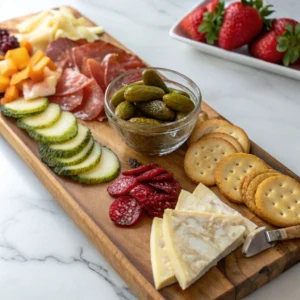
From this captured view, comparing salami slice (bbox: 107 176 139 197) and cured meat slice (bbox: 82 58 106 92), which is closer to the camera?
salami slice (bbox: 107 176 139 197)

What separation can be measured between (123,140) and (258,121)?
1.77ft

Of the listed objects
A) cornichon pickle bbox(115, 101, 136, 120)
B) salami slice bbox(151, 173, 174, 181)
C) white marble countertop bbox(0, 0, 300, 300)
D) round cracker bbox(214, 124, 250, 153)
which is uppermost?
cornichon pickle bbox(115, 101, 136, 120)

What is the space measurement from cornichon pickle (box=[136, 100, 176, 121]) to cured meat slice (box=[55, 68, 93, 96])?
0.35 meters

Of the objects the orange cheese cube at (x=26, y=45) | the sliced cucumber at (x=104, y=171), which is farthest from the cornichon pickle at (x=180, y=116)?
the orange cheese cube at (x=26, y=45)

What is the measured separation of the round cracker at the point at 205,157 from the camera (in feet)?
5.39

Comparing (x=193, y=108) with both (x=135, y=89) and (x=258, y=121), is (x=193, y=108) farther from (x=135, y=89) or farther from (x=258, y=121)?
(x=258, y=121)

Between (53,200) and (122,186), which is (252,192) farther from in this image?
(53,200)

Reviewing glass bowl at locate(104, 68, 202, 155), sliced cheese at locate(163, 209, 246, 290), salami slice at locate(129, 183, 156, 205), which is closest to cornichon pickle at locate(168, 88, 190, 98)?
glass bowl at locate(104, 68, 202, 155)

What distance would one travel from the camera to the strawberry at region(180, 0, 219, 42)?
2.28 meters

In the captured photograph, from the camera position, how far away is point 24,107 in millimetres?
1904

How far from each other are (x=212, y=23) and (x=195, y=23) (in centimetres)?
8

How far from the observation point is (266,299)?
55.9 inches

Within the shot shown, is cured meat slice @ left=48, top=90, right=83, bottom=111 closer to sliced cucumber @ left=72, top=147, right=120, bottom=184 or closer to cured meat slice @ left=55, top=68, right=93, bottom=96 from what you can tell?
cured meat slice @ left=55, top=68, right=93, bottom=96

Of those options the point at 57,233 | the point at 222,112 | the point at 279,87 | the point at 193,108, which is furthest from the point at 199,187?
the point at 279,87
